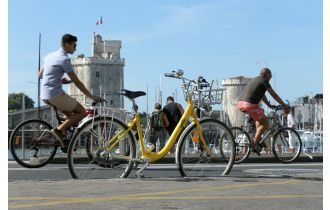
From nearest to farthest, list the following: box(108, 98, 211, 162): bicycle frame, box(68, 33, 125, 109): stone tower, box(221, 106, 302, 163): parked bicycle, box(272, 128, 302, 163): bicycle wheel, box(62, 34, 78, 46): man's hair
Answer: box(108, 98, 211, 162): bicycle frame, box(62, 34, 78, 46): man's hair, box(221, 106, 302, 163): parked bicycle, box(272, 128, 302, 163): bicycle wheel, box(68, 33, 125, 109): stone tower

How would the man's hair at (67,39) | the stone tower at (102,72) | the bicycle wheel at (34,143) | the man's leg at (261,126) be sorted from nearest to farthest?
the man's hair at (67,39) → the bicycle wheel at (34,143) → the man's leg at (261,126) → the stone tower at (102,72)

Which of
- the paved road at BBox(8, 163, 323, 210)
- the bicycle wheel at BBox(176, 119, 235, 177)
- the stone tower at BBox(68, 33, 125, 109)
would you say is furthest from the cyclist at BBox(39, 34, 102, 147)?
the stone tower at BBox(68, 33, 125, 109)

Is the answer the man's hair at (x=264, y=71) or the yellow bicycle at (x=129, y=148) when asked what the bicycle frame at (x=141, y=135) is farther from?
the man's hair at (x=264, y=71)

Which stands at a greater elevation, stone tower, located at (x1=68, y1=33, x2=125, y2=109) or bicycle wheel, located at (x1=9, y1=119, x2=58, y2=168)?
stone tower, located at (x1=68, y1=33, x2=125, y2=109)

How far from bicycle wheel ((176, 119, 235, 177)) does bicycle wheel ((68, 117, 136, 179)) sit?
1.94 feet

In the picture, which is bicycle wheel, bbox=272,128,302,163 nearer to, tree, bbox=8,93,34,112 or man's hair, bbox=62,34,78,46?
man's hair, bbox=62,34,78,46

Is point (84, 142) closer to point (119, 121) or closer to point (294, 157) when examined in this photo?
point (119, 121)

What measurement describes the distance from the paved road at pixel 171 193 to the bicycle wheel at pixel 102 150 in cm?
31

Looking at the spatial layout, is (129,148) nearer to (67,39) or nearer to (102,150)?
(102,150)

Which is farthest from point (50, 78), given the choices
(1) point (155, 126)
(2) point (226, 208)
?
(1) point (155, 126)

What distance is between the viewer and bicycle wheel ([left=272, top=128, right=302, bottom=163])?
475 inches

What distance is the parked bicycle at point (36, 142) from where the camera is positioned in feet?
24.3

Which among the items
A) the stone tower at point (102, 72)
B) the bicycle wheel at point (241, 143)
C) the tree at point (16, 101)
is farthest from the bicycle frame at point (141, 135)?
the tree at point (16, 101)

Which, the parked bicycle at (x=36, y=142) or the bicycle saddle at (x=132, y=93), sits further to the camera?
the parked bicycle at (x=36, y=142)
